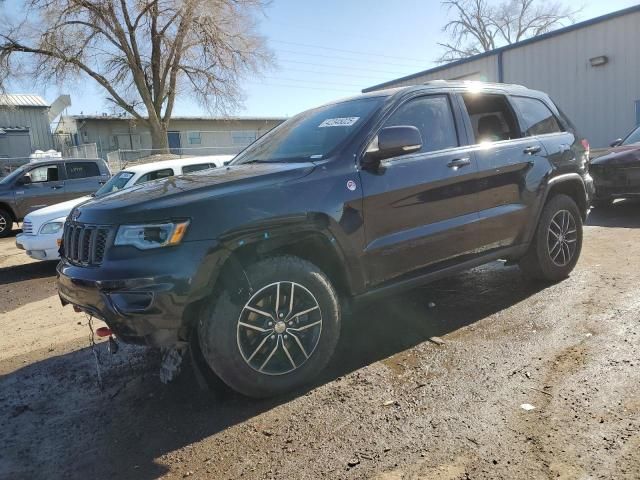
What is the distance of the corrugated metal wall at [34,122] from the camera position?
3469 cm

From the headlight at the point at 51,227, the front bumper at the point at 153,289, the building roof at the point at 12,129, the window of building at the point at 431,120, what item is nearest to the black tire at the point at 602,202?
the window of building at the point at 431,120

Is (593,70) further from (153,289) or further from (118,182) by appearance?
(153,289)

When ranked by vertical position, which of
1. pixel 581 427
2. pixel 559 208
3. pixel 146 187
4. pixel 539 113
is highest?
pixel 539 113

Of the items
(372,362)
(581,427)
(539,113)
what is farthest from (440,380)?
(539,113)

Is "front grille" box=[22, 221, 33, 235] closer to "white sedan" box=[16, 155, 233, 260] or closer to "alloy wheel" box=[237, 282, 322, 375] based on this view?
"white sedan" box=[16, 155, 233, 260]

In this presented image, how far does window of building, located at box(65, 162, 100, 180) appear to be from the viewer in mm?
12188

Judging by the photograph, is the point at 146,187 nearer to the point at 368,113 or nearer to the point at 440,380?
the point at 368,113

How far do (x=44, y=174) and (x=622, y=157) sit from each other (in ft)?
40.3

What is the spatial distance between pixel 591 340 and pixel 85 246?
3530mm

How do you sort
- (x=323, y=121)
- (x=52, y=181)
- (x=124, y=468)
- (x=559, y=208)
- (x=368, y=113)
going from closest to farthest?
(x=124, y=468), (x=368, y=113), (x=323, y=121), (x=559, y=208), (x=52, y=181)

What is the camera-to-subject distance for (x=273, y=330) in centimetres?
312

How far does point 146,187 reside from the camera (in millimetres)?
3494

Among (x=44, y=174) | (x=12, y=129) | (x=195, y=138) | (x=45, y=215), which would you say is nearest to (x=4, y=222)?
(x=44, y=174)

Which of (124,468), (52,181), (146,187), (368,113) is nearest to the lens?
(124,468)
